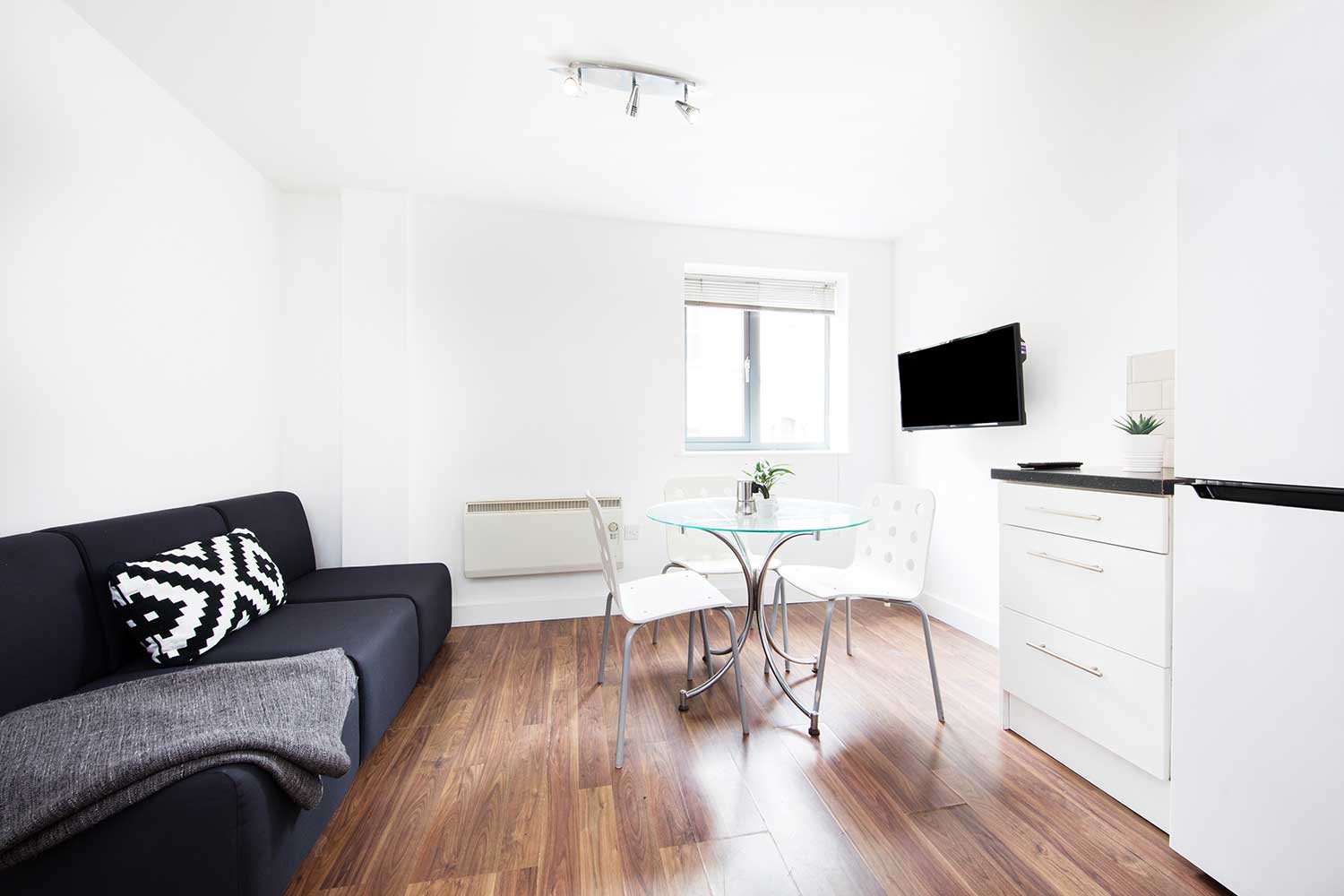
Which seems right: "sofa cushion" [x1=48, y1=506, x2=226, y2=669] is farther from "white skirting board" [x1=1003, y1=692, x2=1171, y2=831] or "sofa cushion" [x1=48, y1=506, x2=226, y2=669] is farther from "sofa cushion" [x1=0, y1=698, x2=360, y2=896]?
"white skirting board" [x1=1003, y1=692, x2=1171, y2=831]

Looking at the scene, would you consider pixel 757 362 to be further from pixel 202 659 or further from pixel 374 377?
pixel 202 659

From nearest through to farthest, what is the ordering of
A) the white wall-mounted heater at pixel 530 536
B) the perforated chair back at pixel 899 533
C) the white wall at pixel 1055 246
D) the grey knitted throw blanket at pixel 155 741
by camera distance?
the grey knitted throw blanket at pixel 155 741 → the white wall at pixel 1055 246 → the perforated chair back at pixel 899 533 → the white wall-mounted heater at pixel 530 536

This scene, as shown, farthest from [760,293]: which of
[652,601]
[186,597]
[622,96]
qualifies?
[186,597]

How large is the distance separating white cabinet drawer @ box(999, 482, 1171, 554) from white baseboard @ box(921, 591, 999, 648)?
1.25m

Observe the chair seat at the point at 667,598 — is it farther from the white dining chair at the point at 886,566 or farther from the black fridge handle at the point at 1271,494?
the black fridge handle at the point at 1271,494

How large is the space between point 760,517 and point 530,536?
5.38ft

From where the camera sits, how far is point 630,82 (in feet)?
6.77

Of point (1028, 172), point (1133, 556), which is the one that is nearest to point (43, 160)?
point (1133, 556)

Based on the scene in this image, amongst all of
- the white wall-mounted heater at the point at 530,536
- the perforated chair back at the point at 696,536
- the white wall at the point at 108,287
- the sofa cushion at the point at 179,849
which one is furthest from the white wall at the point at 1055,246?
the white wall at the point at 108,287

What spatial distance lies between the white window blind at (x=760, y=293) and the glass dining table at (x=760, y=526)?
179 centimetres

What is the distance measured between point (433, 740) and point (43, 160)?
2.34 metres

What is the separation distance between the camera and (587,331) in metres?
3.50

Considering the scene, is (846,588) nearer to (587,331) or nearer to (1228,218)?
(1228,218)

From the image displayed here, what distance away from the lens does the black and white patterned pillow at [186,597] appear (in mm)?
1627
